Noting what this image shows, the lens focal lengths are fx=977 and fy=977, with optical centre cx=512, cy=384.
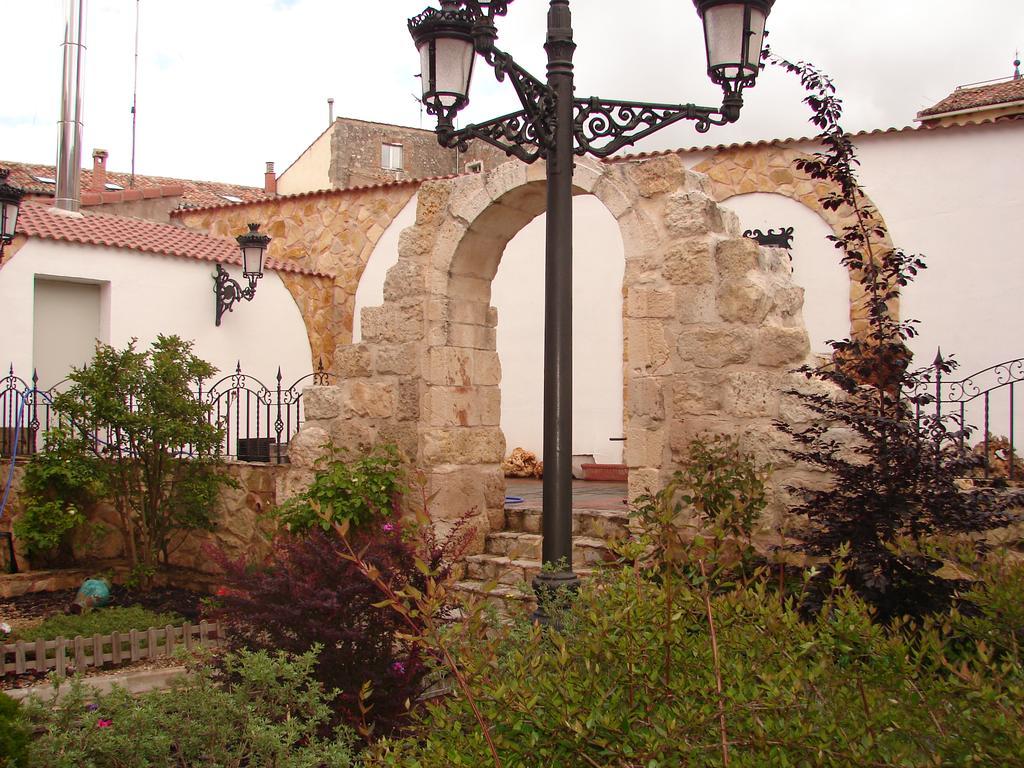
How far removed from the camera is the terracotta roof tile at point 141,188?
619 inches

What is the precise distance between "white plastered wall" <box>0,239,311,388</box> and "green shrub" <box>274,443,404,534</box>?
5974 mm

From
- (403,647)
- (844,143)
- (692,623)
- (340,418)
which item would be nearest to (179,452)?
(340,418)

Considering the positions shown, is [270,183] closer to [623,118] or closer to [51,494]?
[51,494]

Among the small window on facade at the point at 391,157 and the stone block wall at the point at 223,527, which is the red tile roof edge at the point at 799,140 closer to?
the stone block wall at the point at 223,527

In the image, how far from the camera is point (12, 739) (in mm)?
3045

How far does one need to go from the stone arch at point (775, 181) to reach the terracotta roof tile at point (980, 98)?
366 centimetres

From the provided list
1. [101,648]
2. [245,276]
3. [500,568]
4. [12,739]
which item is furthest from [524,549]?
[245,276]

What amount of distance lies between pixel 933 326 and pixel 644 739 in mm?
8965

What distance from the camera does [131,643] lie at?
19.7 feet

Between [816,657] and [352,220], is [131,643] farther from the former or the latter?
[352,220]

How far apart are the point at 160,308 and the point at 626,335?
781cm

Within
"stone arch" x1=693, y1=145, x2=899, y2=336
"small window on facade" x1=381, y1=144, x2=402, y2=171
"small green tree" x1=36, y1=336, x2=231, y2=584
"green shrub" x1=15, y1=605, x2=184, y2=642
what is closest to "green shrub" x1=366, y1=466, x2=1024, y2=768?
"green shrub" x1=15, y1=605, x2=184, y2=642

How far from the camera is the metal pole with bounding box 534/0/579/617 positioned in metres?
4.39

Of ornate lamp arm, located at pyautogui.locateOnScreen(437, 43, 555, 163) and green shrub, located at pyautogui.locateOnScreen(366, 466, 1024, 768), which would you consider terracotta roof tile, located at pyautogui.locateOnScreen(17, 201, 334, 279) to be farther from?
green shrub, located at pyautogui.locateOnScreen(366, 466, 1024, 768)
